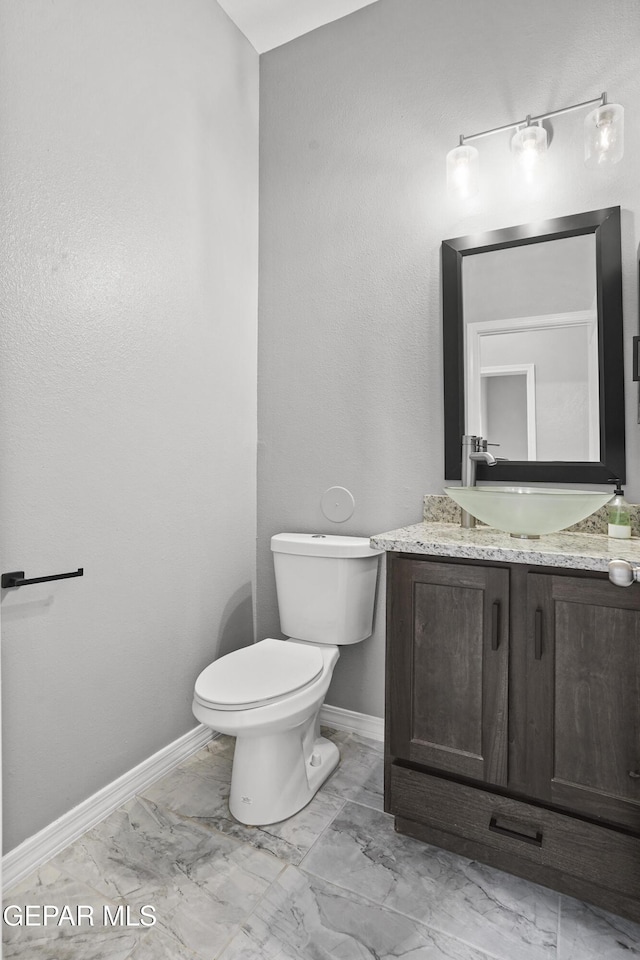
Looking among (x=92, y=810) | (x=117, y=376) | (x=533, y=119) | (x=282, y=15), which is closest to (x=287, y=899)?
(x=92, y=810)

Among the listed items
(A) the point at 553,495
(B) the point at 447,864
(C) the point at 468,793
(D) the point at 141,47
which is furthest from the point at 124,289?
(B) the point at 447,864

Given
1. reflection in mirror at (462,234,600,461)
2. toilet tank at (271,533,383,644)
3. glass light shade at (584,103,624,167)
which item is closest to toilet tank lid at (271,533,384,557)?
toilet tank at (271,533,383,644)

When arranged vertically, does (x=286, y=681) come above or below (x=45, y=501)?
below

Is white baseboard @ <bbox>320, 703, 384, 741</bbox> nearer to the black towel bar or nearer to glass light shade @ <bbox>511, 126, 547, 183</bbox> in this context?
the black towel bar

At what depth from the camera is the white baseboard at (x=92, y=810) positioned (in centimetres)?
137

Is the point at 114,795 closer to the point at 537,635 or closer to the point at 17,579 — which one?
the point at 17,579

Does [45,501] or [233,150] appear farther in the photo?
[233,150]

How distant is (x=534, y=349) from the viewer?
1.78m

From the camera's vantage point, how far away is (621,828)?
123 centimetres

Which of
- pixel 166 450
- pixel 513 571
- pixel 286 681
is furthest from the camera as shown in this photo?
pixel 166 450

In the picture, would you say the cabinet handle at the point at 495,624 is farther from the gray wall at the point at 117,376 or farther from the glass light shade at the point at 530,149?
the glass light shade at the point at 530,149

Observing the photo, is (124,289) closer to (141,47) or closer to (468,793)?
(141,47)

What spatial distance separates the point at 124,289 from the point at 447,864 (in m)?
1.91

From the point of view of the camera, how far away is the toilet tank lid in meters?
1.90
